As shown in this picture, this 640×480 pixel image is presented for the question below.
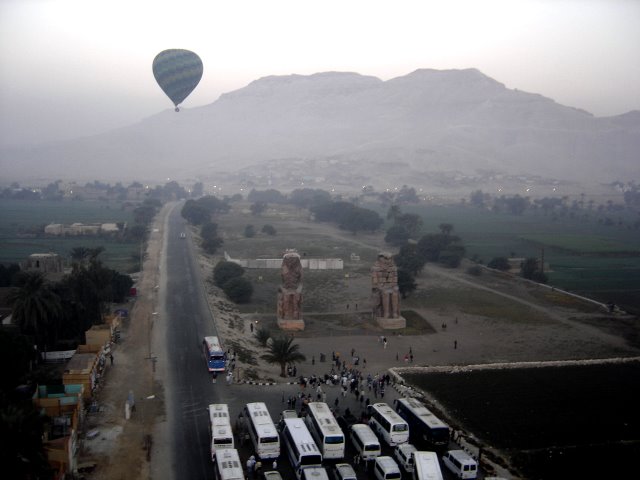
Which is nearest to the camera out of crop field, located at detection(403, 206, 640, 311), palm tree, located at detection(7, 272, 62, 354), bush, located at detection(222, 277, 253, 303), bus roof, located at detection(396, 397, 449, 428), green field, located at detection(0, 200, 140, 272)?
bus roof, located at detection(396, 397, 449, 428)

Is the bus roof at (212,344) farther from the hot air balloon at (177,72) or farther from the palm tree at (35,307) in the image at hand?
the hot air balloon at (177,72)

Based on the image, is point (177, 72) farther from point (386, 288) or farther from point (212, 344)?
point (212, 344)

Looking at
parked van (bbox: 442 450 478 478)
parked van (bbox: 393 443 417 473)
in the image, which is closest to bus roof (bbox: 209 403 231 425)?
parked van (bbox: 393 443 417 473)

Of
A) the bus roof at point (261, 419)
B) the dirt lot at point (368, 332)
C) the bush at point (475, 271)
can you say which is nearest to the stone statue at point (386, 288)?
the dirt lot at point (368, 332)

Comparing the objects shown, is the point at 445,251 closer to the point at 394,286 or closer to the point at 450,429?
the point at 394,286

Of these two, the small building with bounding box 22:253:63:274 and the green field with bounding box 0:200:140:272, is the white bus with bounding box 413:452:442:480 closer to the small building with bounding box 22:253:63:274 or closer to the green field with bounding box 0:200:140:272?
the small building with bounding box 22:253:63:274

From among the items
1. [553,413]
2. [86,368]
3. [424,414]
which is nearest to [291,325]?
[86,368]
